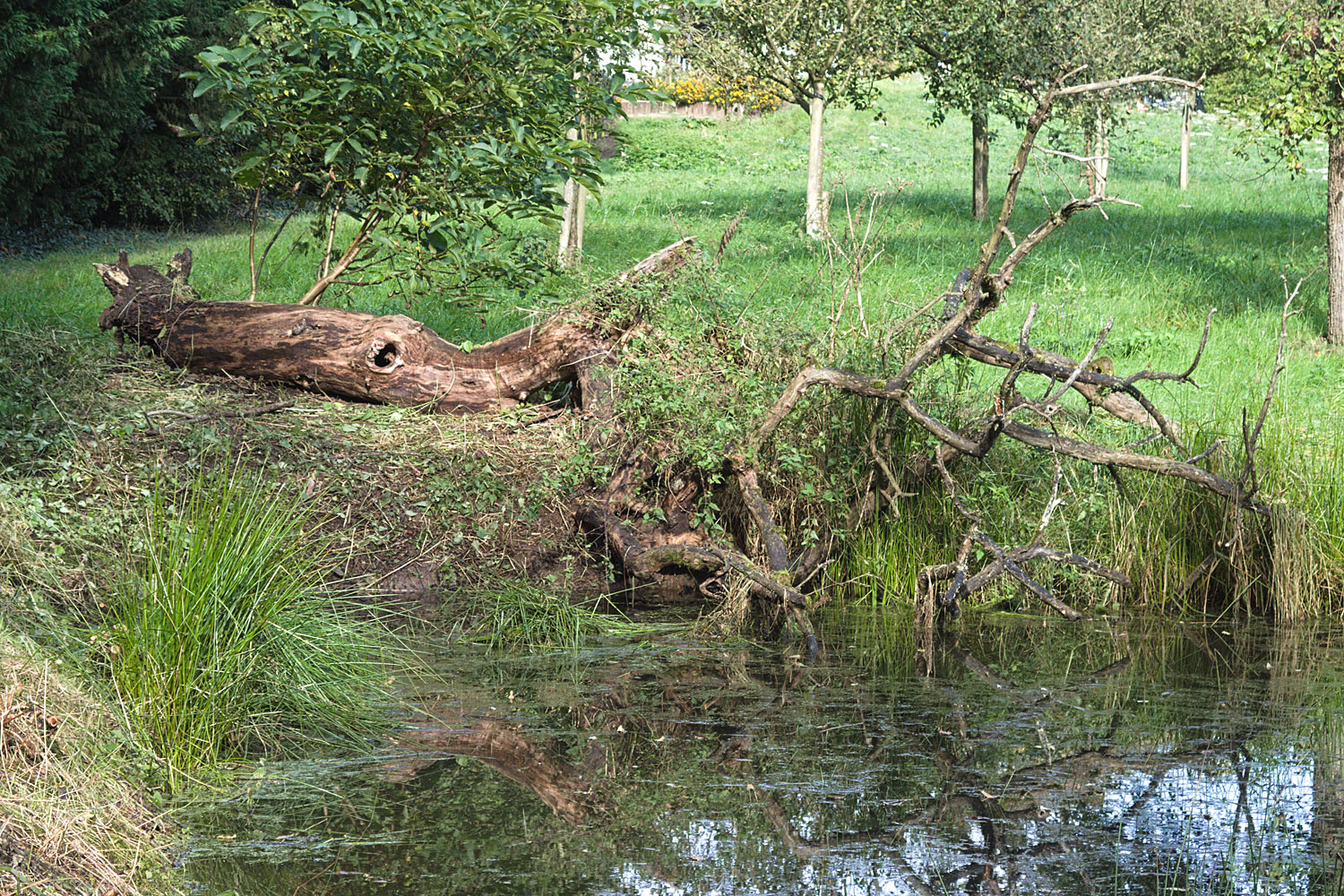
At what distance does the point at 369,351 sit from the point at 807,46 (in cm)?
974

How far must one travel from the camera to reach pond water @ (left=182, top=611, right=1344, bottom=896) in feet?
12.6

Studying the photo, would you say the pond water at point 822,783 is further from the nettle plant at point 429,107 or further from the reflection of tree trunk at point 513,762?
the nettle plant at point 429,107

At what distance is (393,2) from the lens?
25.5 ft

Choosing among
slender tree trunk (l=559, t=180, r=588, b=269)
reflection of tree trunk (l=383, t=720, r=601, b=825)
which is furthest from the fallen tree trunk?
slender tree trunk (l=559, t=180, r=588, b=269)

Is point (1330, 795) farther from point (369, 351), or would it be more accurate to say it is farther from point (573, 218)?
point (573, 218)

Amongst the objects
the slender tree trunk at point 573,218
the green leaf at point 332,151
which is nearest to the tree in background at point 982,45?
the slender tree trunk at point 573,218

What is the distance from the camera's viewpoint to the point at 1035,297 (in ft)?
43.0

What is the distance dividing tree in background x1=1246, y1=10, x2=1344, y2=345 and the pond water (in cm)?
638

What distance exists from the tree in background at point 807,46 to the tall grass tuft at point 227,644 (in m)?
11.7

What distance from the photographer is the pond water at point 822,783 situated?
3.83 m

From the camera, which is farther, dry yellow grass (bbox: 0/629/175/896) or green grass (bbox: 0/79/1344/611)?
green grass (bbox: 0/79/1344/611)

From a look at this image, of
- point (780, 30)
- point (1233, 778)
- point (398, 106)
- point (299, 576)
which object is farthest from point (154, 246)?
point (1233, 778)

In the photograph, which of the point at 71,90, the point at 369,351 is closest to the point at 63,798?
the point at 369,351

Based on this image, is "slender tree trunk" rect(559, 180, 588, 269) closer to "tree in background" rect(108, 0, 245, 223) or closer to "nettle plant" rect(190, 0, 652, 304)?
"nettle plant" rect(190, 0, 652, 304)
